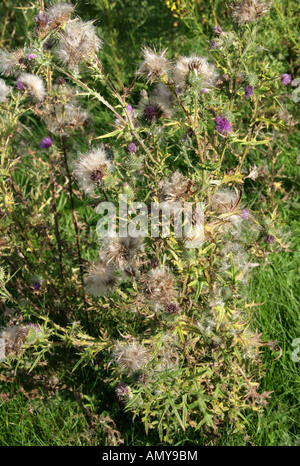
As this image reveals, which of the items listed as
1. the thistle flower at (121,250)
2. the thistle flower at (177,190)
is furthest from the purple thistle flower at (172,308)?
the thistle flower at (177,190)

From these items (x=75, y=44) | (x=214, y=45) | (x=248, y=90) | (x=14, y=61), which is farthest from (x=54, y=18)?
(x=248, y=90)

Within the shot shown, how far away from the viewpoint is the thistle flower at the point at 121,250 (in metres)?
1.63

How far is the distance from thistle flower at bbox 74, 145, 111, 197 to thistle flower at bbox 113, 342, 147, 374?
1.87 feet

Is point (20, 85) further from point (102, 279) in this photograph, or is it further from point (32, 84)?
point (102, 279)

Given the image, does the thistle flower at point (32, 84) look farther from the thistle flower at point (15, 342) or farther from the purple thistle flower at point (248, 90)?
the thistle flower at point (15, 342)

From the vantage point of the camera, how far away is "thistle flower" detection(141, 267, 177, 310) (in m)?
1.55

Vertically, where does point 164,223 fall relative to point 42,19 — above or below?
below

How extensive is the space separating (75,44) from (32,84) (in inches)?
17.3

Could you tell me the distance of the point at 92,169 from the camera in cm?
163

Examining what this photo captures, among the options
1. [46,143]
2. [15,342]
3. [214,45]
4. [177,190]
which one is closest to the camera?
[177,190]

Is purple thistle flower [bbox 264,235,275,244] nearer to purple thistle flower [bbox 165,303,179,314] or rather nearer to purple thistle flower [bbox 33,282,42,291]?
purple thistle flower [bbox 165,303,179,314]

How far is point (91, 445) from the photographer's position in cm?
213

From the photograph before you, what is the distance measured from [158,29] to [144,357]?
3.07m
